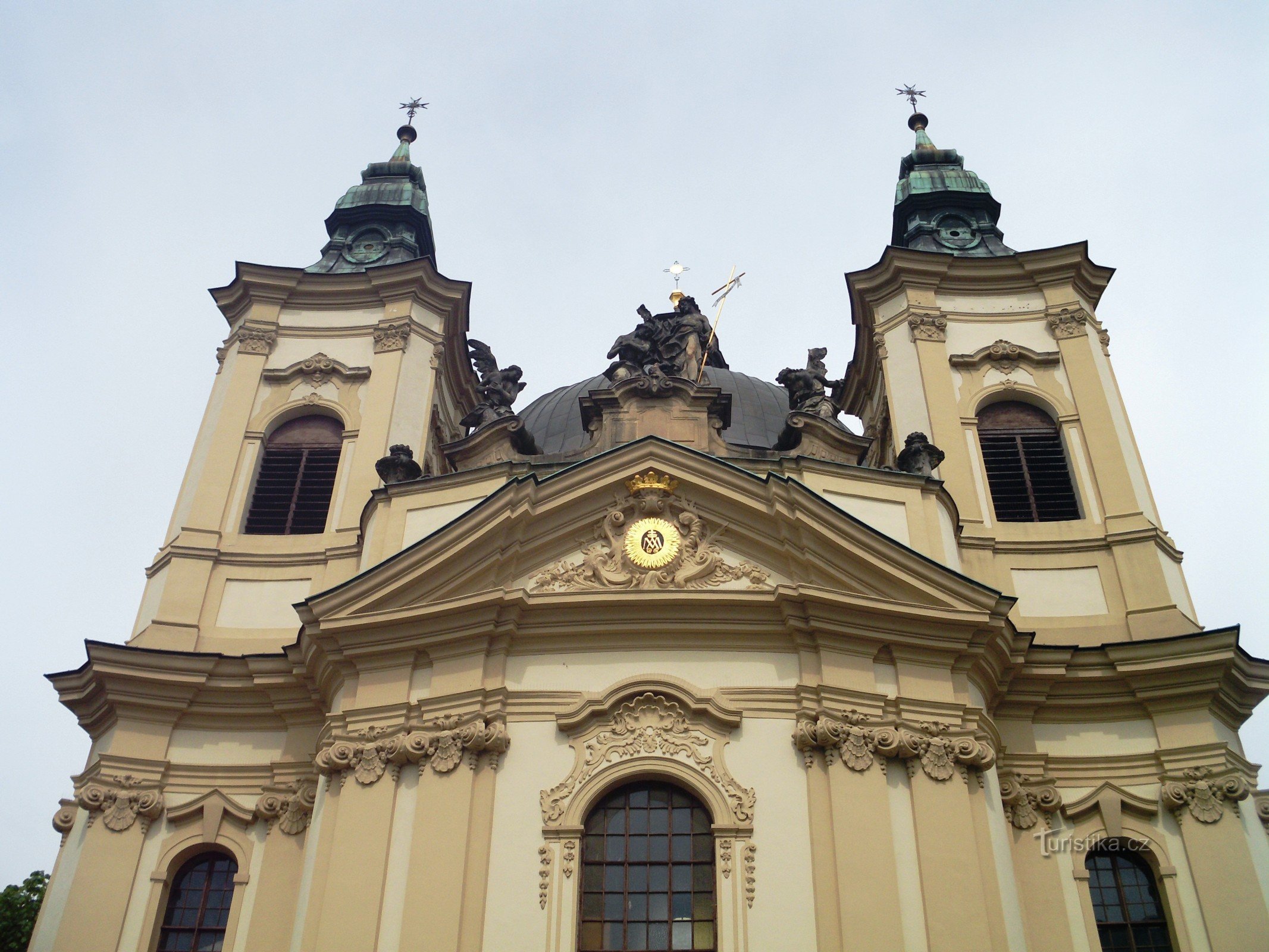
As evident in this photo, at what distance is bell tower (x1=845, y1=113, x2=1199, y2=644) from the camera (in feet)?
53.8

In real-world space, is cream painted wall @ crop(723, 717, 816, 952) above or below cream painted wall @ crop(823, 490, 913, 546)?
below

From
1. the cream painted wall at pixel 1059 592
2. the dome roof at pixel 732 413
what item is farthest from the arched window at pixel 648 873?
the dome roof at pixel 732 413

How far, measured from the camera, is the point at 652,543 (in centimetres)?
1437

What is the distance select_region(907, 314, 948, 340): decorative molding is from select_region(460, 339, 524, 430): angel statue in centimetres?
618

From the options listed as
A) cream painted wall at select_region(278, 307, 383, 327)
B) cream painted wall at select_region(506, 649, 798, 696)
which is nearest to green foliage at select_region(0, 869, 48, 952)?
cream painted wall at select_region(278, 307, 383, 327)

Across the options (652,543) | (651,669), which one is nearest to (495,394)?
(652,543)

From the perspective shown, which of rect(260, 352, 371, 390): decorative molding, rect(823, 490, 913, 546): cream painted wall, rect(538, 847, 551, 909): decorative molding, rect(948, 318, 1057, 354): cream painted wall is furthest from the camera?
rect(260, 352, 371, 390): decorative molding

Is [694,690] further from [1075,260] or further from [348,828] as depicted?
[1075,260]

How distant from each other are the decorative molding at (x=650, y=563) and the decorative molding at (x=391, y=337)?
6859mm

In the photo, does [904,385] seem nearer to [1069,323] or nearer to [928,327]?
[928,327]

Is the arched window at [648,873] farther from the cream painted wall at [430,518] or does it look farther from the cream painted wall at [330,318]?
the cream painted wall at [330,318]

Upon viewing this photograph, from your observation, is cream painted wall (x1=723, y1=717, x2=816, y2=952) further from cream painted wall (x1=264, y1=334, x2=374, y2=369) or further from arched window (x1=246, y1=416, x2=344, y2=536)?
cream painted wall (x1=264, y1=334, x2=374, y2=369)

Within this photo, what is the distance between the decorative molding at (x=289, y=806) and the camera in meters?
14.6

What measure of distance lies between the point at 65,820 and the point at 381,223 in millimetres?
13114
